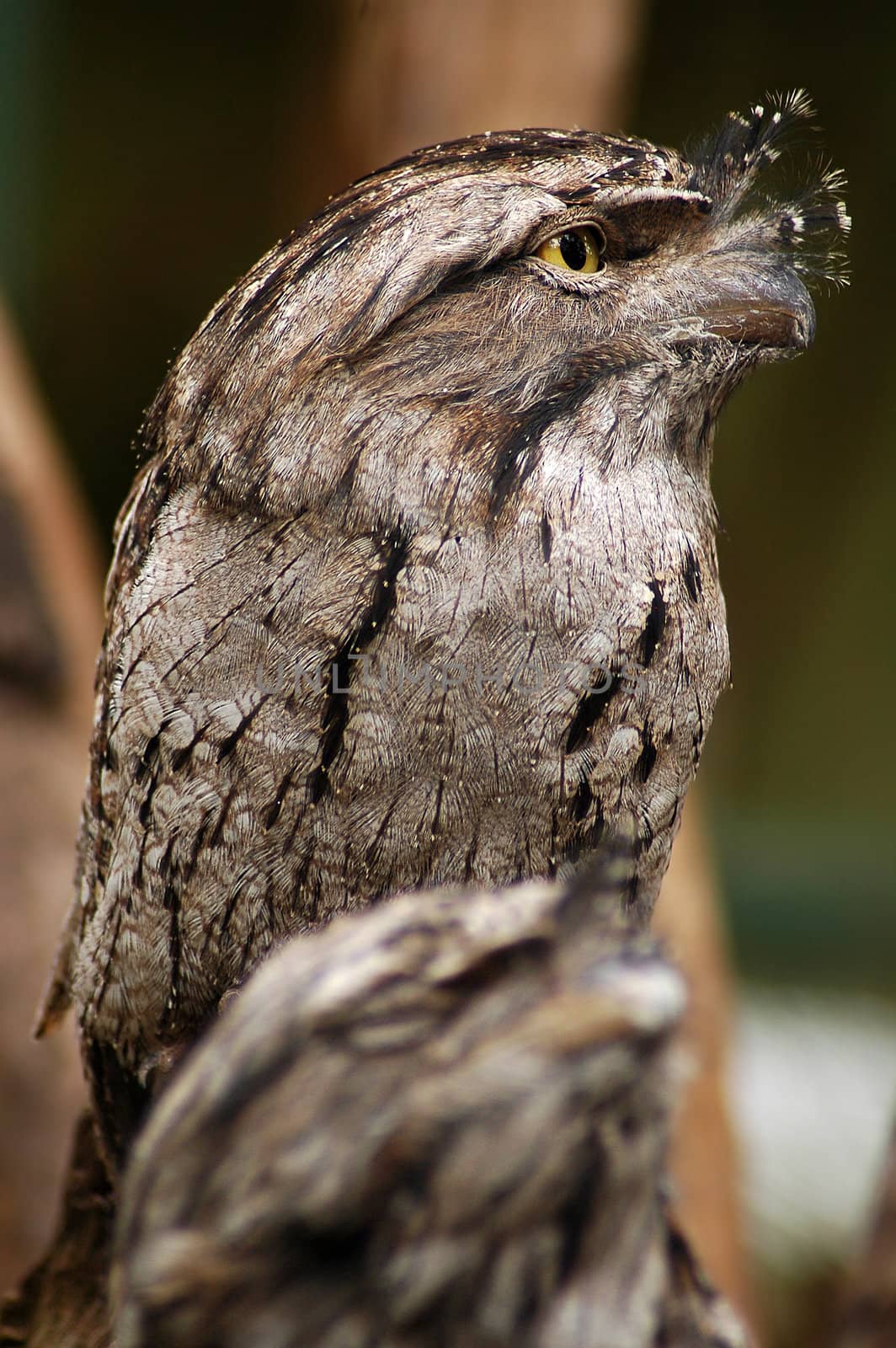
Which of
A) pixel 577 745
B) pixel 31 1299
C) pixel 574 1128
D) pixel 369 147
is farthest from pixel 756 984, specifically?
pixel 574 1128

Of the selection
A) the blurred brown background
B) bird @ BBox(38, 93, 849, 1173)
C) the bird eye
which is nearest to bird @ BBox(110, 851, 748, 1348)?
bird @ BBox(38, 93, 849, 1173)

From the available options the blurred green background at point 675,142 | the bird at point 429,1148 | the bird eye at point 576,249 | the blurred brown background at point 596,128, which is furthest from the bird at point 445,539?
the blurred green background at point 675,142

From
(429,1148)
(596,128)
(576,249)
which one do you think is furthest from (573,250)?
(596,128)

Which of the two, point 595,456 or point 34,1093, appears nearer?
point 595,456

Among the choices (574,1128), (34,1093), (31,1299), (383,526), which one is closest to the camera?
(574,1128)

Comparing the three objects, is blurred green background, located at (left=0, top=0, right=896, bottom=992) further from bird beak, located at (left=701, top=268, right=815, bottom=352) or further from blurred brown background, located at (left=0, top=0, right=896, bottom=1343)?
bird beak, located at (left=701, top=268, right=815, bottom=352)

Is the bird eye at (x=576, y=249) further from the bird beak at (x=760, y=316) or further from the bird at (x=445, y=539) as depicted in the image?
the bird beak at (x=760, y=316)

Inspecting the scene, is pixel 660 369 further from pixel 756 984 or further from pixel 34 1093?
pixel 756 984
